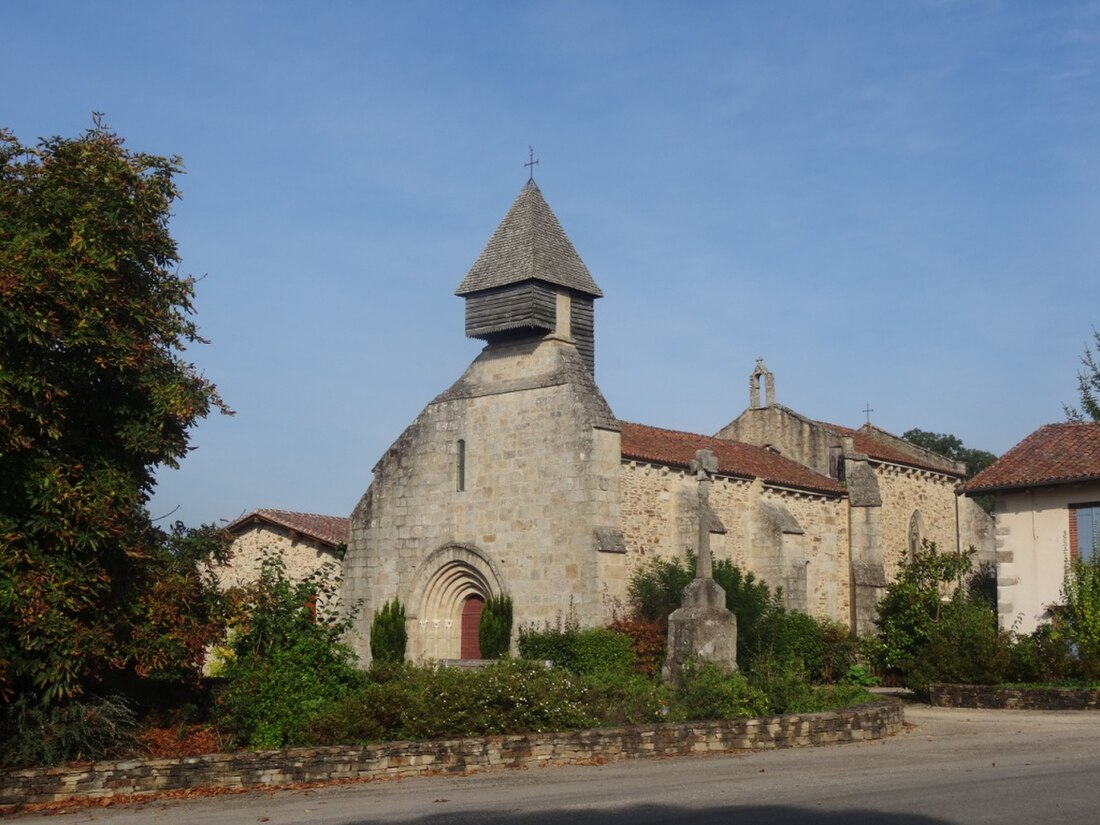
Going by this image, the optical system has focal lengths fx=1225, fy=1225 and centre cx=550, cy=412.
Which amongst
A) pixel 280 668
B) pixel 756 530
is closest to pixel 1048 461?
pixel 756 530

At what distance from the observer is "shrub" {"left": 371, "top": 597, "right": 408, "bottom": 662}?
29.1 metres

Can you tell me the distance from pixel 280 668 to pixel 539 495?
1306cm

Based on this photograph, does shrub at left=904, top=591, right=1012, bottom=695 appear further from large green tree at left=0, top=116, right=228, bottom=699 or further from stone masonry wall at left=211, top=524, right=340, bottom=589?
stone masonry wall at left=211, top=524, right=340, bottom=589

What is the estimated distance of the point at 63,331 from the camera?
1330 cm

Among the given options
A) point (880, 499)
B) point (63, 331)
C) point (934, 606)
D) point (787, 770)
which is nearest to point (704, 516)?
point (934, 606)

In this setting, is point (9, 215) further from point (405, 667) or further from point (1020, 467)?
point (1020, 467)

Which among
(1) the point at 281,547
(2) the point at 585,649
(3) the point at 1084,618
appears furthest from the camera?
(1) the point at 281,547

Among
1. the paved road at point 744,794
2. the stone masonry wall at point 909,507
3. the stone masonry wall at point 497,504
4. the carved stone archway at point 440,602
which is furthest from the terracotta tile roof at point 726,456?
the paved road at point 744,794

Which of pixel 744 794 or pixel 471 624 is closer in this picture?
pixel 744 794

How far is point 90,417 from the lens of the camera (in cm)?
1459

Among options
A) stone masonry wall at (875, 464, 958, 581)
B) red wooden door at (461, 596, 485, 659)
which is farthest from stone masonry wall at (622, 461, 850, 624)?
red wooden door at (461, 596, 485, 659)

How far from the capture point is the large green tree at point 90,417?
12891 mm

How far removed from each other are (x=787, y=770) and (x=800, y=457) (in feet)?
80.1

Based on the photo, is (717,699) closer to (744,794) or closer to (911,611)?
(744,794)
